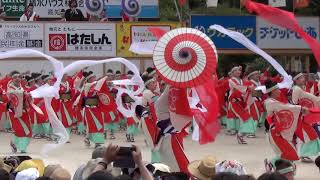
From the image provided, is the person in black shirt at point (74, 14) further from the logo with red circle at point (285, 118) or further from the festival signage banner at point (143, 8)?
the logo with red circle at point (285, 118)

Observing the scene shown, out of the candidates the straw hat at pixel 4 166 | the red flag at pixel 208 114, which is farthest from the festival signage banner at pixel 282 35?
the straw hat at pixel 4 166

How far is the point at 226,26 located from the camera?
18375 millimetres

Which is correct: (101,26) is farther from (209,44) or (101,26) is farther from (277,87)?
(209,44)

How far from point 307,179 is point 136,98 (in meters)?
3.77

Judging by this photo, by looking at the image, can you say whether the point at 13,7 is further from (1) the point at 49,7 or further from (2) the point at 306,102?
(2) the point at 306,102

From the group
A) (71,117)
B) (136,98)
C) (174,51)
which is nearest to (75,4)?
(71,117)

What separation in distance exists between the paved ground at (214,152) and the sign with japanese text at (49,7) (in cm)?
609

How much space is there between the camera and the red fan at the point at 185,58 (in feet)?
24.6

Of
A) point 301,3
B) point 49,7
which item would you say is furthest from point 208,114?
point 49,7

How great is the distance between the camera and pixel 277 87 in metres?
10.6

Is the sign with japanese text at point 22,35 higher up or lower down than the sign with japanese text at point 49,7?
lower down

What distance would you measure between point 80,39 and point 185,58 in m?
10.9

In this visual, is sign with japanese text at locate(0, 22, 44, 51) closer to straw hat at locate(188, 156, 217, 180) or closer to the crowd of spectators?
the crowd of spectators

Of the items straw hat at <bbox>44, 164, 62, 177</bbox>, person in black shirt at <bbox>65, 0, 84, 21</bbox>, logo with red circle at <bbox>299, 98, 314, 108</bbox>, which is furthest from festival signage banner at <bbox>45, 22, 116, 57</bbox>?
straw hat at <bbox>44, 164, 62, 177</bbox>
